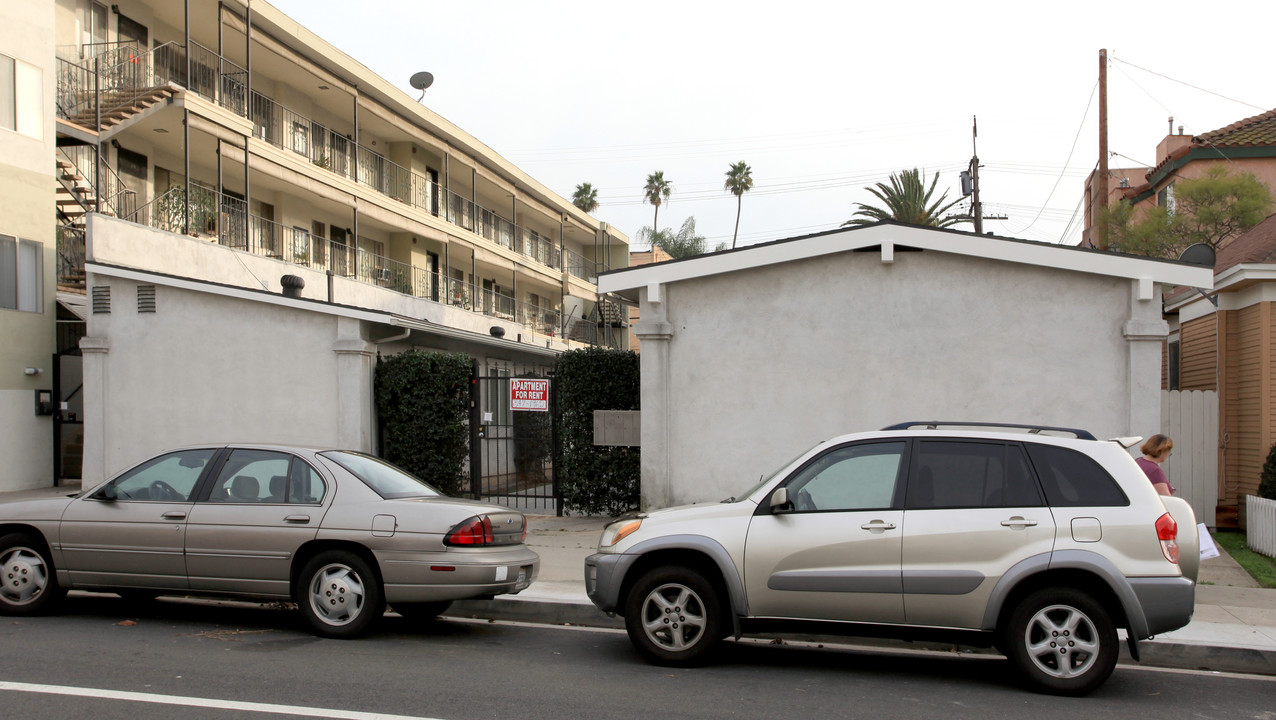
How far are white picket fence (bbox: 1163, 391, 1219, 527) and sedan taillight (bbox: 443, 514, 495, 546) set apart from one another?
10220 mm

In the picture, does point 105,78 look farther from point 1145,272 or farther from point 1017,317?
point 1145,272

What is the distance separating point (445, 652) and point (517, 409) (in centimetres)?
768

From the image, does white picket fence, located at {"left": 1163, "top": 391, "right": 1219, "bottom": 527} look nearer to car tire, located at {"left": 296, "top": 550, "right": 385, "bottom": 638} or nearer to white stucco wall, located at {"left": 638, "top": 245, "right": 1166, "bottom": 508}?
white stucco wall, located at {"left": 638, "top": 245, "right": 1166, "bottom": 508}

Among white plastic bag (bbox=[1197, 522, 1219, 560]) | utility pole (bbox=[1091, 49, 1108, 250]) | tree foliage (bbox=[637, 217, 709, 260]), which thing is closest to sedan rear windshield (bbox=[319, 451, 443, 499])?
white plastic bag (bbox=[1197, 522, 1219, 560])

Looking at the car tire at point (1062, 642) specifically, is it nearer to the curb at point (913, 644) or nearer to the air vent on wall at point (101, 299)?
the curb at point (913, 644)

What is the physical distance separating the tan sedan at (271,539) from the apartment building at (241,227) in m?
6.64

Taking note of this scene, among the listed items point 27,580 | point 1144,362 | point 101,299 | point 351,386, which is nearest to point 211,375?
point 101,299

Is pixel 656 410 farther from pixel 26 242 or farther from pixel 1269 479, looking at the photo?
pixel 26 242

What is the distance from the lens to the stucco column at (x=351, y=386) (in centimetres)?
1464

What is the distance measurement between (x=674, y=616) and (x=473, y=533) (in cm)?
171

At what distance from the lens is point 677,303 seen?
44.4 feet

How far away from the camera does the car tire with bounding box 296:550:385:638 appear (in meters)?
7.45

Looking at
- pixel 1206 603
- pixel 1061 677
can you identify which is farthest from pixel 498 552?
pixel 1206 603

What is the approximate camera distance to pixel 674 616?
22.4ft
